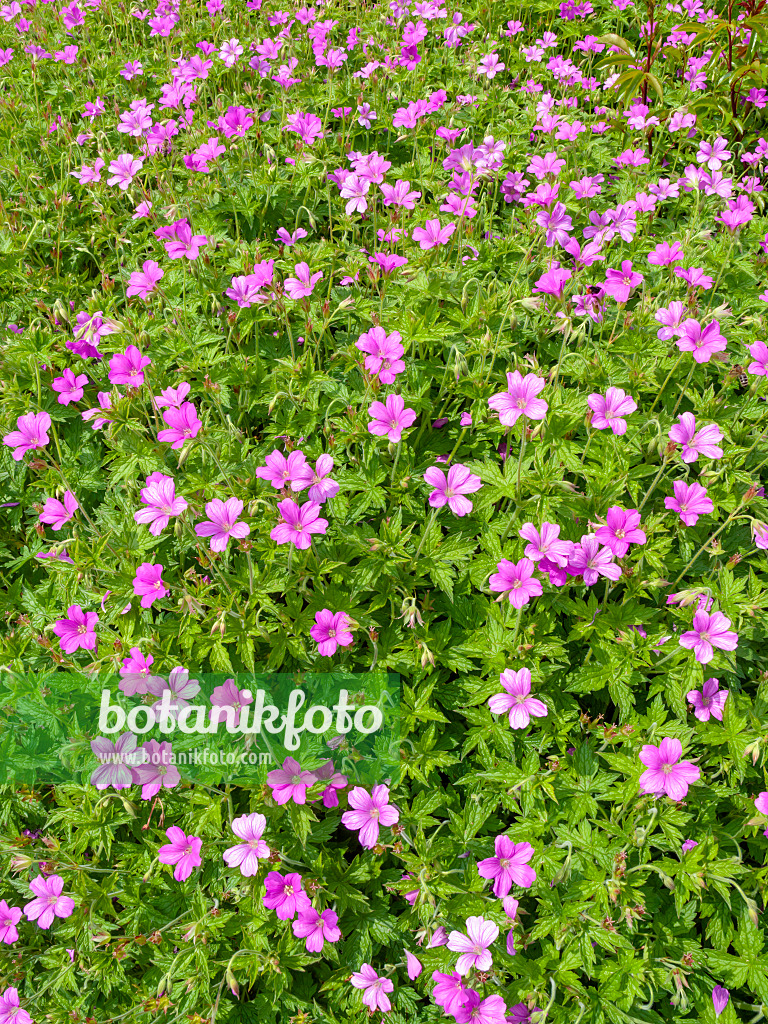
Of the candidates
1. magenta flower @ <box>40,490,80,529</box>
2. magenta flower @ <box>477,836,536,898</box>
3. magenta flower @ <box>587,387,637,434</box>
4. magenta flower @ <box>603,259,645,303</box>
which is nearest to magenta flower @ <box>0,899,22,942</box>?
magenta flower @ <box>40,490,80,529</box>

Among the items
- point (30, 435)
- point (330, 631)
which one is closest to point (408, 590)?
point (330, 631)

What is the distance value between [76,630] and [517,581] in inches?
71.0

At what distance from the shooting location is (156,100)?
5.57 metres

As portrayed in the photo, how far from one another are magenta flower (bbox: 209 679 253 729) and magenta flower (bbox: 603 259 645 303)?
2613mm

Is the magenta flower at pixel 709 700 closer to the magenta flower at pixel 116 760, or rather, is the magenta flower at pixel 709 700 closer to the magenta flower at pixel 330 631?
the magenta flower at pixel 330 631

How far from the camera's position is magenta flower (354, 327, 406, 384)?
2.93 m

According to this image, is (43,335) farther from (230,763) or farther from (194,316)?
(230,763)

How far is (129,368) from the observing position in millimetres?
3072

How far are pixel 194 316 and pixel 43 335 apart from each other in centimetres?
87

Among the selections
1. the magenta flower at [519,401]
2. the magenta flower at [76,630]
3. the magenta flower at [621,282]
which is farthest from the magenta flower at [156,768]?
the magenta flower at [621,282]

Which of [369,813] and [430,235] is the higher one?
[430,235]

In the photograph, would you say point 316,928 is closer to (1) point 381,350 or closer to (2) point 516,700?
(2) point 516,700

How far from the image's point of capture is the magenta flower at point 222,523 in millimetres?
2426

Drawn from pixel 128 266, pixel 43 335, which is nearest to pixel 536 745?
→ pixel 43 335
